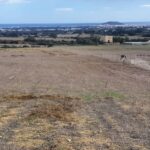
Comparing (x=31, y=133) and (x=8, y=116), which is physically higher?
(x=31, y=133)

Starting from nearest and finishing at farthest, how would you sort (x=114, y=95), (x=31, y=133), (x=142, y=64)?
1. (x=31, y=133)
2. (x=114, y=95)
3. (x=142, y=64)

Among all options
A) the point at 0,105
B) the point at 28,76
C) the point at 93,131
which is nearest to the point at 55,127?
the point at 93,131

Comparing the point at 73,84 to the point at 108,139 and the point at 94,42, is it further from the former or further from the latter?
the point at 94,42

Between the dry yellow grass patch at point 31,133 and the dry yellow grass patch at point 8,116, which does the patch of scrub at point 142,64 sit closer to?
the dry yellow grass patch at point 8,116

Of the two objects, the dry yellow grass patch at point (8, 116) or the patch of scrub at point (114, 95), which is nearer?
the dry yellow grass patch at point (8, 116)

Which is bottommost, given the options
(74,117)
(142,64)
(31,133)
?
(142,64)

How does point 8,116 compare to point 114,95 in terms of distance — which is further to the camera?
point 114,95

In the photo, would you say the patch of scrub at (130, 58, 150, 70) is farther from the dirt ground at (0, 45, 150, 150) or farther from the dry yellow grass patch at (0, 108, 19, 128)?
the dry yellow grass patch at (0, 108, 19, 128)

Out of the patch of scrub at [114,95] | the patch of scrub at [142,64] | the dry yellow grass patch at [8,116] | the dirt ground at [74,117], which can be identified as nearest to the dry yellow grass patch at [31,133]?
the dirt ground at [74,117]

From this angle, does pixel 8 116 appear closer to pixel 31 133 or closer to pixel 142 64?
pixel 31 133

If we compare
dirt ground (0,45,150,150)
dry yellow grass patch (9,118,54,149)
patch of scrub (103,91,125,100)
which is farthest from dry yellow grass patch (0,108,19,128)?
patch of scrub (103,91,125,100)

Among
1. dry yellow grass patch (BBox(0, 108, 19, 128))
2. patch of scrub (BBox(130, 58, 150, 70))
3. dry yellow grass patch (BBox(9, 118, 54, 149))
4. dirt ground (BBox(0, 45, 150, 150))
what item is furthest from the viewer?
patch of scrub (BBox(130, 58, 150, 70))

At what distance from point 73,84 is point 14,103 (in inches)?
331

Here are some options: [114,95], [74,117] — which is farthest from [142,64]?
[74,117]
